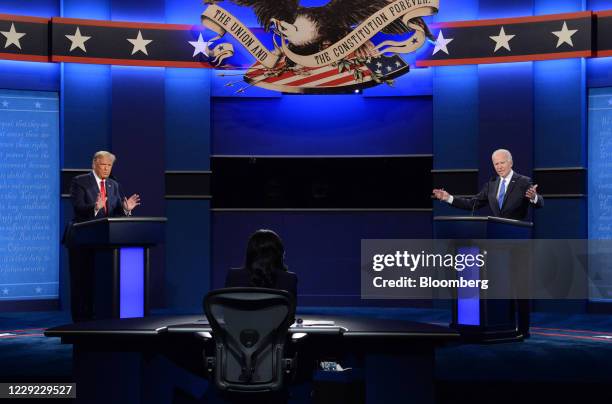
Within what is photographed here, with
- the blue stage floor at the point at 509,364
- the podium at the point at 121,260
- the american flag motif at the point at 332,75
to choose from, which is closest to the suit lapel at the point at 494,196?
the blue stage floor at the point at 509,364

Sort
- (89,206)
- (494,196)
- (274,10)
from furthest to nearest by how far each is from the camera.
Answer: (274,10) < (89,206) < (494,196)

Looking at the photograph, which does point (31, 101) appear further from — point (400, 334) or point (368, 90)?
point (400, 334)

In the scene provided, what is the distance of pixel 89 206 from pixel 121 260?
0.67 metres

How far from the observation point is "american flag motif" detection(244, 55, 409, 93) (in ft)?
27.9

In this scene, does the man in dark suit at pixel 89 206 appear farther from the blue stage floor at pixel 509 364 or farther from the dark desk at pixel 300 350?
the dark desk at pixel 300 350

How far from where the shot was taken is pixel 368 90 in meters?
8.73

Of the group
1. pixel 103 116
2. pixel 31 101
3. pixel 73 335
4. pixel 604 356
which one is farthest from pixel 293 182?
pixel 73 335

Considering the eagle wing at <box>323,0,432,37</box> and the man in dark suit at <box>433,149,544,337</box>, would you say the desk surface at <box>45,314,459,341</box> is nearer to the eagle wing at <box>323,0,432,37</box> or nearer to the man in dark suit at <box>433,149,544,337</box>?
the man in dark suit at <box>433,149,544,337</box>

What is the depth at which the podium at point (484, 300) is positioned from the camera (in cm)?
580

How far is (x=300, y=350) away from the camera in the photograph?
351 cm

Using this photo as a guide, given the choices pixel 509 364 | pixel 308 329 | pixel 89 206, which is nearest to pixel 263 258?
pixel 308 329

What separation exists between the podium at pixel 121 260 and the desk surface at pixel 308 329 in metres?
2.23

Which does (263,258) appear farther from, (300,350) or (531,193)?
(531,193)

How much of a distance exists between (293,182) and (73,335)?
556 cm
